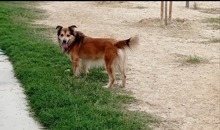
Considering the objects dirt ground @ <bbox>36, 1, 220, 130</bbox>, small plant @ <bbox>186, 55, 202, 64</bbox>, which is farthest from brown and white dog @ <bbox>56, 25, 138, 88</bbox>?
small plant @ <bbox>186, 55, 202, 64</bbox>

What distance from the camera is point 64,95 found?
661 cm

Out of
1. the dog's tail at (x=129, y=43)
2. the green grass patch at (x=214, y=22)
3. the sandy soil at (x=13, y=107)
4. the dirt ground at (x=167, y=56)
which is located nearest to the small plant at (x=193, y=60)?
the dirt ground at (x=167, y=56)

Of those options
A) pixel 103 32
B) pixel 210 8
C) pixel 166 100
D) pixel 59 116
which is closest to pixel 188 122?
pixel 166 100

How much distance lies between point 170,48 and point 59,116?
5.80 m

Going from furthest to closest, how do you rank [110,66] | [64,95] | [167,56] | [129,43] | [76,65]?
[167,56] → [76,65] → [110,66] → [129,43] → [64,95]

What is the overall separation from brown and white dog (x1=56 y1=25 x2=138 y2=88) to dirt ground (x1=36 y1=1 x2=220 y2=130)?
1.57ft

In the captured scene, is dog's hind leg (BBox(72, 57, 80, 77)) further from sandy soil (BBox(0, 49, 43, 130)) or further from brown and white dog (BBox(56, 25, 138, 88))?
sandy soil (BBox(0, 49, 43, 130))

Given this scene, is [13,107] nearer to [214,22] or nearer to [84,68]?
[84,68]

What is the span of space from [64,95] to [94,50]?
1.23 meters

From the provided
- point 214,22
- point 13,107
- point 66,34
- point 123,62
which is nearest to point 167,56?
point 123,62

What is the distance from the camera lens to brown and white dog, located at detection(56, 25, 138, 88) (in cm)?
731

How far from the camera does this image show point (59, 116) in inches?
231

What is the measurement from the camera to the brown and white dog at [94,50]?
24.0 ft

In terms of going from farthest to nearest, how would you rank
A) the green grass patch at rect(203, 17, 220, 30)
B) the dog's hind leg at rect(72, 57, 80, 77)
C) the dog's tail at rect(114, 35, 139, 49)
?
the green grass patch at rect(203, 17, 220, 30), the dog's hind leg at rect(72, 57, 80, 77), the dog's tail at rect(114, 35, 139, 49)
